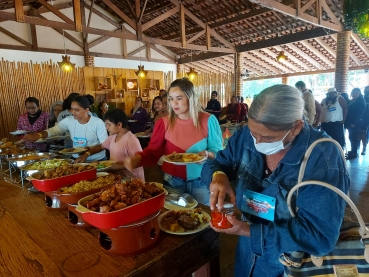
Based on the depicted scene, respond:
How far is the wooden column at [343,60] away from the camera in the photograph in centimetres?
724

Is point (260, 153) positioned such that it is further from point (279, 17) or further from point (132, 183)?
point (279, 17)

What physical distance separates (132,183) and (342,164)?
0.90 metres

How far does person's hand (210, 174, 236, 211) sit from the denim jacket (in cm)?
8

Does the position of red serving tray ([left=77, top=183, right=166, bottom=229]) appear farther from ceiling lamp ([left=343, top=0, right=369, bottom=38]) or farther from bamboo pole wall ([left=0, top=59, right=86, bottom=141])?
bamboo pole wall ([left=0, top=59, right=86, bottom=141])

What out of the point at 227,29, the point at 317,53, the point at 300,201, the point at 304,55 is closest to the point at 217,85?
the point at 227,29

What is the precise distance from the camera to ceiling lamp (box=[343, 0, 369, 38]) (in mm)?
1500

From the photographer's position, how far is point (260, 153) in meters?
1.24

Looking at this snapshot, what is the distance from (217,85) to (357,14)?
34.6 feet

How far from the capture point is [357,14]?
155 centimetres

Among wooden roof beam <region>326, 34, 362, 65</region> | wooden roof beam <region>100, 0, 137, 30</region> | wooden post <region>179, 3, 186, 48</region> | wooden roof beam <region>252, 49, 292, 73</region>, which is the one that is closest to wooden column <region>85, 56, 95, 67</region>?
wooden roof beam <region>100, 0, 137, 30</region>

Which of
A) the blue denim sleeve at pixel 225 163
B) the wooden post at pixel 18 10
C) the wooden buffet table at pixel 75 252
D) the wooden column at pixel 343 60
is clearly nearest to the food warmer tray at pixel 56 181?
the wooden buffet table at pixel 75 252

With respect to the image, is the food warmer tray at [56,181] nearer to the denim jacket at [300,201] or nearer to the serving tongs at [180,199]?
the serving tongs at [180,199]

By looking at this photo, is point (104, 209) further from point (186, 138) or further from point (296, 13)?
point (296, 13)

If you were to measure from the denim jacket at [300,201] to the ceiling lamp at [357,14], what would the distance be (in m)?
0.97
